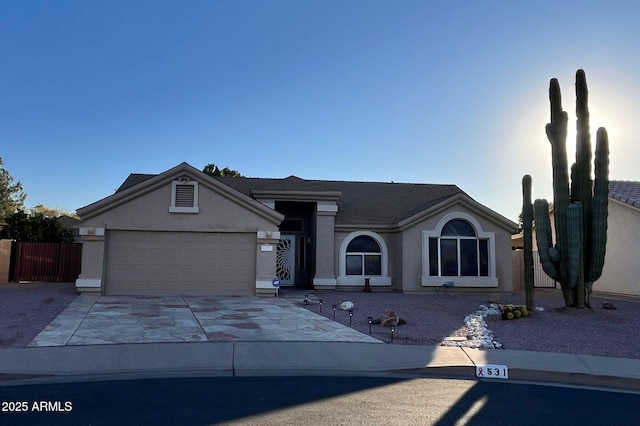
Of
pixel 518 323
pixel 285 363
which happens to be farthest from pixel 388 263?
pixel 285 363

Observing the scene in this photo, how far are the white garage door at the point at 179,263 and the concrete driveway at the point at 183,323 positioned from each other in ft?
5.18

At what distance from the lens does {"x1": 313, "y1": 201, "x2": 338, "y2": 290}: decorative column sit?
20.4 meters

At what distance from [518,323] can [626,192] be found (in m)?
12.0

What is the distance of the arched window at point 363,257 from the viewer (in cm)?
2094

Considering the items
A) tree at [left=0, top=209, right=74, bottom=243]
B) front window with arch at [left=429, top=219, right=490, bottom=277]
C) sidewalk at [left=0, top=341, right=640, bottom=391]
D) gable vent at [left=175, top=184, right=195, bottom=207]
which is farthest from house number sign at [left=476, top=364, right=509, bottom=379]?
tree at [left=0, top=209, right=74, bottom=243]

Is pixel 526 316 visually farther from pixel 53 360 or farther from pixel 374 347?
pixel 53 360

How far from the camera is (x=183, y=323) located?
11375mm

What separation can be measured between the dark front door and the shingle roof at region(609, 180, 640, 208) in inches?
480

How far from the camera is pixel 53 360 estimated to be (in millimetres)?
7848

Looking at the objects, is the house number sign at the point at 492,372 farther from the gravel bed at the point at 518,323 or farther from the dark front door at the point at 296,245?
the dark front door at the point at 296,245

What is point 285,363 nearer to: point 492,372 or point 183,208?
point 492,372

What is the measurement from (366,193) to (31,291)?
14629 mm

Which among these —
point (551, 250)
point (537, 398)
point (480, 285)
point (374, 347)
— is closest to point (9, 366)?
point (374, 347)

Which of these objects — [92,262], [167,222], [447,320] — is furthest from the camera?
[167,222]
